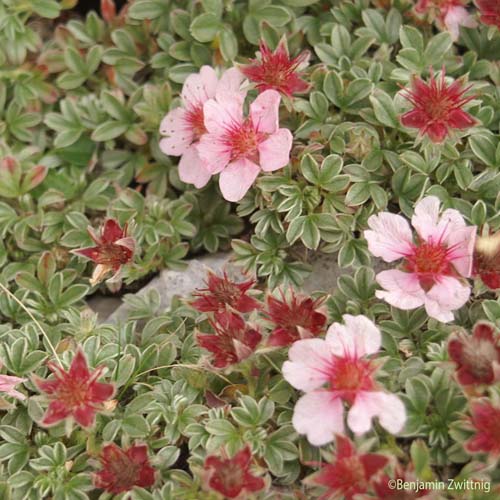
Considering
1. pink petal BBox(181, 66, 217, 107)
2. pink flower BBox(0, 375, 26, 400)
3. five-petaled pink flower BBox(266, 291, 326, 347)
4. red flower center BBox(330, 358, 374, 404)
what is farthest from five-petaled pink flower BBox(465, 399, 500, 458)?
pink petal BBox(181, 66, 217, 107)

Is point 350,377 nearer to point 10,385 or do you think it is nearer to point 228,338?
point 228,338

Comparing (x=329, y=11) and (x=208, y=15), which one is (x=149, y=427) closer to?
(x=208, y=15)

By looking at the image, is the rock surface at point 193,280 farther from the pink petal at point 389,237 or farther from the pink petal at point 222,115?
the pink petal at point 222,115

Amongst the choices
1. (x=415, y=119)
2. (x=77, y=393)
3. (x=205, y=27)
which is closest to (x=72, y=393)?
(x=77, y=393)

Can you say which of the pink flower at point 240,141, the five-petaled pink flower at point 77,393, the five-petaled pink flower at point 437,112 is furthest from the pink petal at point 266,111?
the five-petaled pink flower at point 77,393

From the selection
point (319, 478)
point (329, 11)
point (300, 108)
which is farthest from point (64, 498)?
point (329, 11)

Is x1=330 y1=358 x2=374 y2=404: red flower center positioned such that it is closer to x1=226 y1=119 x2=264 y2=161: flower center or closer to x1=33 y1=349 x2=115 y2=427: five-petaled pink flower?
x1=33 y1=349 x2=115 y2=427: five-petaled pink flower
